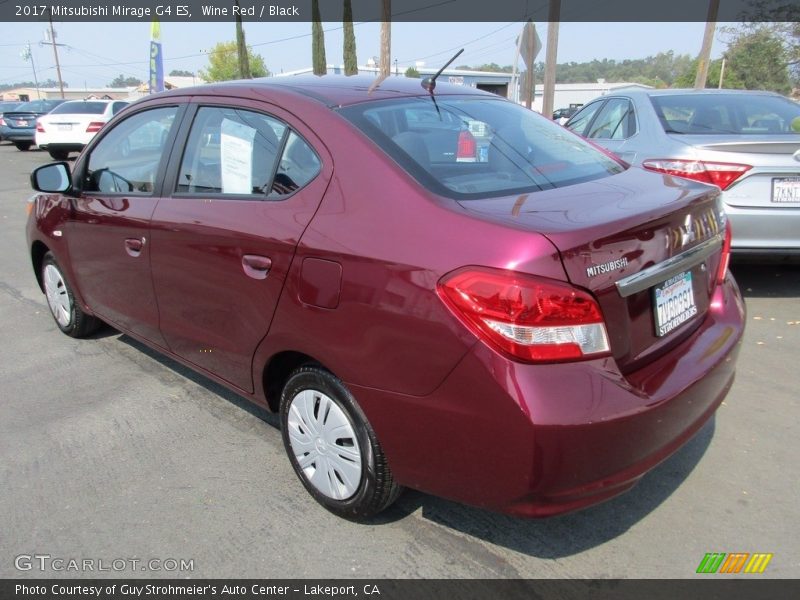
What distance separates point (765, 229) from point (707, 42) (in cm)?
2092

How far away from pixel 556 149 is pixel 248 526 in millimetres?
2079

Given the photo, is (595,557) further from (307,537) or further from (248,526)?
(248,526)

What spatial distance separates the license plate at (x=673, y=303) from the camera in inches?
85.4

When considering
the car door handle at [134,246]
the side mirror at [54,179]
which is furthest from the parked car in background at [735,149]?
the side mirror at [54,179]

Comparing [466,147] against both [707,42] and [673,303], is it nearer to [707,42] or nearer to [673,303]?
[673,303]

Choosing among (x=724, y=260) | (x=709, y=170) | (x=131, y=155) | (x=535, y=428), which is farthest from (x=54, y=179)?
(x=709, y=170)

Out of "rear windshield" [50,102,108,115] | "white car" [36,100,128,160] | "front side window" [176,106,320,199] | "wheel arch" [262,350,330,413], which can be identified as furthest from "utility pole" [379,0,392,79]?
"wheel arch" [262,350,330,413]

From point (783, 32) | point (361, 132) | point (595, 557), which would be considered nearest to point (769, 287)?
point (595, 557)

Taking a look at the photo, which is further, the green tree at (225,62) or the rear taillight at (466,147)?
the green tree at (225,62)

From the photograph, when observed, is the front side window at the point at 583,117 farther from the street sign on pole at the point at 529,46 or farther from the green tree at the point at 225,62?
the green tree at the point at 225,62

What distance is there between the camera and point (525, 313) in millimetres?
1832

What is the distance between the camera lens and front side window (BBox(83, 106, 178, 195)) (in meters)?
3.29

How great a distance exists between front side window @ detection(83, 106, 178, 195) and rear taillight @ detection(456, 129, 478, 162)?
1544 millimetres

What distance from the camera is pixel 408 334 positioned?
1.99 metres
